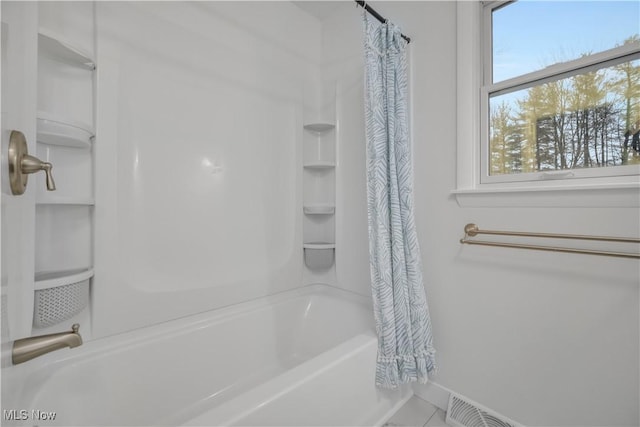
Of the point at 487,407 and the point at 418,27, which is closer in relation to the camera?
the point at 487,407

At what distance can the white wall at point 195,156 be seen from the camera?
1213mm

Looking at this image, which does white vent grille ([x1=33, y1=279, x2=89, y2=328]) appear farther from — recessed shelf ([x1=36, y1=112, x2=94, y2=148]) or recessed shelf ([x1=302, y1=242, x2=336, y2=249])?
recessed shelf ([x1=302, y1=242, x2=336, y2=249])

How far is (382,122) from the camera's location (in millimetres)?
1250

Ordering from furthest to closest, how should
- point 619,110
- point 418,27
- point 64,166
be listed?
point 418,27
point 64,166
point 619,110

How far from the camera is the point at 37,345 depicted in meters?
0.46

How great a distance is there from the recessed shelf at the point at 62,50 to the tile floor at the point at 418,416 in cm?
211

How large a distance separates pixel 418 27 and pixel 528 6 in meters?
0.49

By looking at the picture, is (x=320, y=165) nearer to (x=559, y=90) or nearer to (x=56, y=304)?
(x=559, y=90)

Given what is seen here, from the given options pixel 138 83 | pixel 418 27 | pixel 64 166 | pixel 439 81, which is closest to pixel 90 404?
pixel 64 166

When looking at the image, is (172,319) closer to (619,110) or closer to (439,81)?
(439,81)

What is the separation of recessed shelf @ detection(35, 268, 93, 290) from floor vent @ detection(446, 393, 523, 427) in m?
1.75

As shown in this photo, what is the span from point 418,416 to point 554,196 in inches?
47.1

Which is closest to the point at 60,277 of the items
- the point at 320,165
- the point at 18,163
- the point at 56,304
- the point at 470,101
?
the point at 56,304

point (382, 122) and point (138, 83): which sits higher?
point (138, 83)
